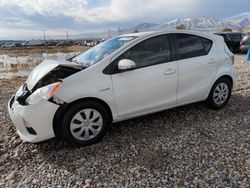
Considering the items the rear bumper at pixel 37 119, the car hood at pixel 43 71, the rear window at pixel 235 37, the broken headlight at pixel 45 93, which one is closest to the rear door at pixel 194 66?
the car hood at pixel 43 71

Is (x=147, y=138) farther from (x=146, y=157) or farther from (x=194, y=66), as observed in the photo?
(x=194, y=66)

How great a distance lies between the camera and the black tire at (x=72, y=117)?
3348mm

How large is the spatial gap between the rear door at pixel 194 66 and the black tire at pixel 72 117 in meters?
1.44

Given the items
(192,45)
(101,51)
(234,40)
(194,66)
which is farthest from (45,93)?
(234,40)

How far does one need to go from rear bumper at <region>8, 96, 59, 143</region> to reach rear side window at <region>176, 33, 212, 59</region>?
7.88 ft

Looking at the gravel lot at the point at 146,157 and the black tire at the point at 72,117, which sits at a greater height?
the black tire at the point at 72,117

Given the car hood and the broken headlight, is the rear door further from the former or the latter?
the broken headlight

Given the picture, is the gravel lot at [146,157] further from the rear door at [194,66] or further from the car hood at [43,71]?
the car hood at [43,71]

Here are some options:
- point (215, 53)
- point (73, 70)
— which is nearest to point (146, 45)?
point (73, 70)

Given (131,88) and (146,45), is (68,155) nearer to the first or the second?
(131,88)

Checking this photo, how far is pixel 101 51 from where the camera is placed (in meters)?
4.20

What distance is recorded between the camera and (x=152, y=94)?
3.90 meters

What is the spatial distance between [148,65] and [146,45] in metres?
0.36

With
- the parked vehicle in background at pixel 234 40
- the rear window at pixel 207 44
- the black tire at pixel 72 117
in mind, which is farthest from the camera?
the parked vehicle in background at pixel 234 40
